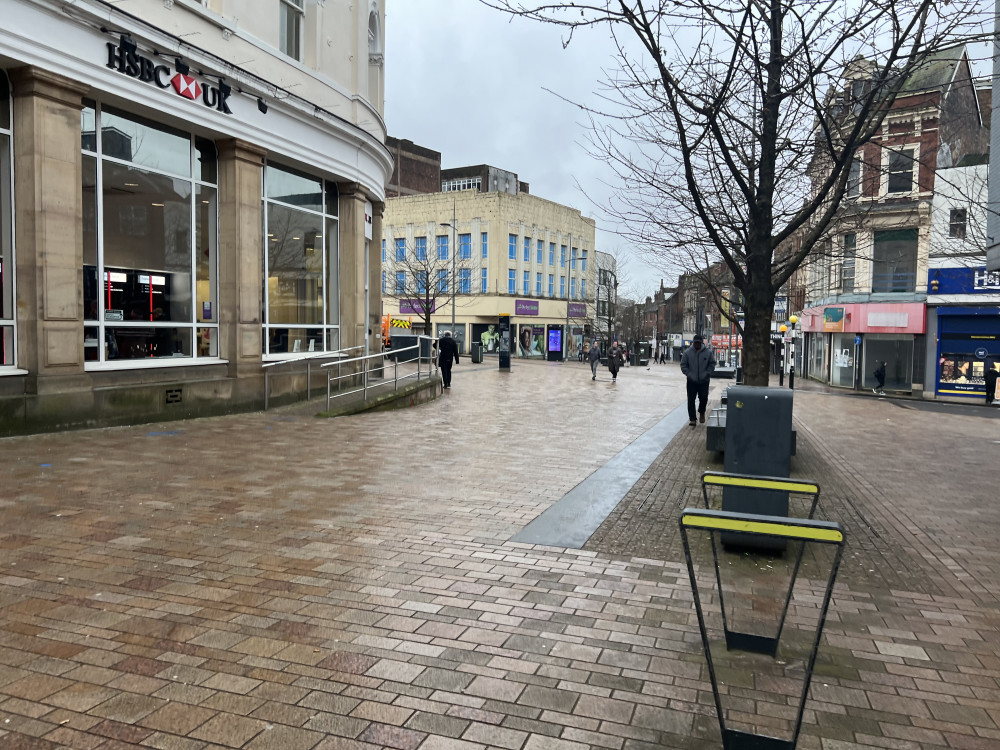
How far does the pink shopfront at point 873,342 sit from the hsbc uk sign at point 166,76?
29.8 metres

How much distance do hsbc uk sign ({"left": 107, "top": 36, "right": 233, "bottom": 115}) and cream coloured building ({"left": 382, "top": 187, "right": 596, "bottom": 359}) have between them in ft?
145

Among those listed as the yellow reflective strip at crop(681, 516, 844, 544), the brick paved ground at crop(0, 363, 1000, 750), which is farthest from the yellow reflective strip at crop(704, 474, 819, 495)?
the yellow reflective strip at crop(681, 516, 844, 544)

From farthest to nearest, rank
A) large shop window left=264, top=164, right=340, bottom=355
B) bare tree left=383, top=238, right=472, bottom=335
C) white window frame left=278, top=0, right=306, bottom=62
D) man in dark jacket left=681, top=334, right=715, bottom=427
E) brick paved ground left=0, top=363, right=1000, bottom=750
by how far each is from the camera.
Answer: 1. bare tree left=383, top=238, right=472, bottom=335
2. large shop window left=264, top=164, right=340, bottom=355
3. white window frame left=278, top=0, right=306, bottom=62
4. man in dark jacket left=681, top=334, right=715, bottom=427
5. brick paved ground left=0, top=363, right=1000, bottom=750

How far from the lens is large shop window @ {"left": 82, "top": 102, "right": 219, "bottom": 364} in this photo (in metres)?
11.7

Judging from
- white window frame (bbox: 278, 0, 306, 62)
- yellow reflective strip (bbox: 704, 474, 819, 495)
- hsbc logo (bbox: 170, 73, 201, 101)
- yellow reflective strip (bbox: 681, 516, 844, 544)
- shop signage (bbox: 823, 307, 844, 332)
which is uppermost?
white window frame (bbox: 278, 0, 306, 62)

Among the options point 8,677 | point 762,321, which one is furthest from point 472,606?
point 762,321

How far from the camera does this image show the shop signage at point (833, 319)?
3550 centimetres

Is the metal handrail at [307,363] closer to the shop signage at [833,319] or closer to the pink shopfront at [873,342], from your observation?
the pink shopfront at [873,342]

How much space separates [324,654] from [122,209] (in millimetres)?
10936

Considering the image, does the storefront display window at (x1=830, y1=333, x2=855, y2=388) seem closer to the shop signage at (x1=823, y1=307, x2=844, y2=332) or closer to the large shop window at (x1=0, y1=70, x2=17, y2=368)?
the shop signage at (x1=823, y1=307, x2=844, y2=332)

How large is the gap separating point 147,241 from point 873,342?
1261 inches

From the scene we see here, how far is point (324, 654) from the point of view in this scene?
3.82 metres

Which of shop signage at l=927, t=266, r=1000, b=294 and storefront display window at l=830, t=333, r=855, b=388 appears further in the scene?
storefront display window at l=830, t=333, r=855, b=388

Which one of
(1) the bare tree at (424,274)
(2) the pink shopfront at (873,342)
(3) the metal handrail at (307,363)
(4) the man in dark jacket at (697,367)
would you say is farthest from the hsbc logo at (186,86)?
(1) the bare tree at (424,274)
